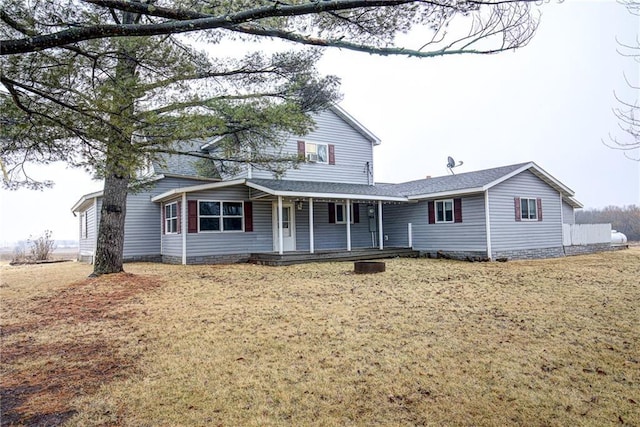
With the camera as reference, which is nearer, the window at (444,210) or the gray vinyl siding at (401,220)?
the window at (444,210)

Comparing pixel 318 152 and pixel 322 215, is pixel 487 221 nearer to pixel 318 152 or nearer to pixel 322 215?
pixel 322 215

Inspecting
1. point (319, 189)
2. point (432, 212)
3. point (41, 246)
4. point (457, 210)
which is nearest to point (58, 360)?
point (319, 189)

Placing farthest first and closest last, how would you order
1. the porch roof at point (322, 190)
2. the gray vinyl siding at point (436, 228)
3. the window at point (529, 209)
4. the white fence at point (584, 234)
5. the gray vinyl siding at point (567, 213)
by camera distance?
the gray vinyl siding at point (567, 213) → the white fence at point (584, 234) → the window at point (529, 209) → the gray vinyl siding at point (436, 228) → the porch roof at point (322, 190)

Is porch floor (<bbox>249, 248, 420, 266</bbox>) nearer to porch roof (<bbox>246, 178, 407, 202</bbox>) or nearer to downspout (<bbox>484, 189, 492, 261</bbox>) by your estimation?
porch roof (<bbox>246, 178, 407, 202</bbox>)

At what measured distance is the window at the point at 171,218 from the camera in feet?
47.8

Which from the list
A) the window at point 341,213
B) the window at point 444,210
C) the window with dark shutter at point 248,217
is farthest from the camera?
the window at point 341,213

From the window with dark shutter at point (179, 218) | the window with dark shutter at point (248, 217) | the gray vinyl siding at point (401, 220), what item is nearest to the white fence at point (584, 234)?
the gray vinyl siding at point (401, 220)

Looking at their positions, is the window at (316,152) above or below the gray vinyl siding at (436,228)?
above

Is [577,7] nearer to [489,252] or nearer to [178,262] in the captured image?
[489,252]

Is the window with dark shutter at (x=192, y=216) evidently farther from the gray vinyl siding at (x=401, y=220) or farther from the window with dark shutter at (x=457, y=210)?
the window with dark shutter at (x=457, y=210)

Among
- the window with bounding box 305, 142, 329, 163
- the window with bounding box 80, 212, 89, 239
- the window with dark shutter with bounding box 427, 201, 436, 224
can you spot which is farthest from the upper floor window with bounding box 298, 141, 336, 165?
the window with bounding box 80, 212, 89, 239

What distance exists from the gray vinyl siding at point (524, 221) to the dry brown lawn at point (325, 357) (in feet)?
21.5

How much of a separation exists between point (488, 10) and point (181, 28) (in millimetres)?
3240

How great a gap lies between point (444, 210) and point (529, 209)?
3669 millimetres
